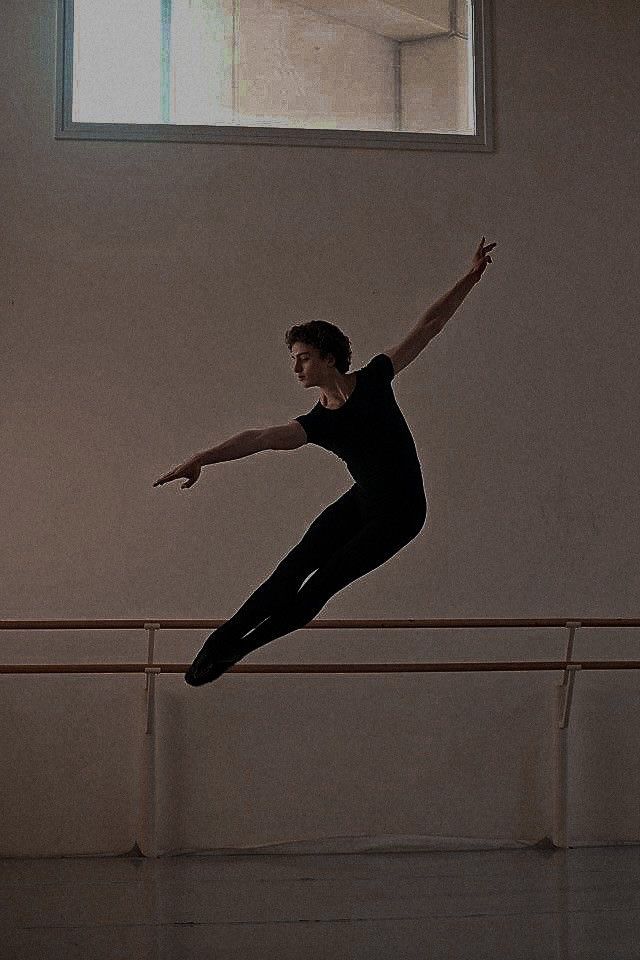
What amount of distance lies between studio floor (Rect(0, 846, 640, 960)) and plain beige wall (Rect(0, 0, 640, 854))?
0.22 meters

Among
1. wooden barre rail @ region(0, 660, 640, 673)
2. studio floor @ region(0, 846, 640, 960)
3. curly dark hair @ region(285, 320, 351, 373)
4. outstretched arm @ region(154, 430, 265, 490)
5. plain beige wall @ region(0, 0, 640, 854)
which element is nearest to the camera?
outstretched arm @ region(154, 430, 265, 490)

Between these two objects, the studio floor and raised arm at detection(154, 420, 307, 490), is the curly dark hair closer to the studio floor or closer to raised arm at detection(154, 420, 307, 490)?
raised arm at detection(154, 420, 307, 490)

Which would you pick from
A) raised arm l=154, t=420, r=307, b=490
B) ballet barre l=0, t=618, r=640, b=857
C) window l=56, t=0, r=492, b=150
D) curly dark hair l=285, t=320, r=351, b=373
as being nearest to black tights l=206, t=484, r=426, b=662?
raised arm l=154, t=420, r=307, b=490

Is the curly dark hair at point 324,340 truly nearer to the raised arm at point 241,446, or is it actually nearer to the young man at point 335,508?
the young man at point 335,508

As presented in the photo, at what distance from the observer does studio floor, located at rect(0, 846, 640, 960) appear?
3.11m

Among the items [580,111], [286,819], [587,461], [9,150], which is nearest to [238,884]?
[286,819]

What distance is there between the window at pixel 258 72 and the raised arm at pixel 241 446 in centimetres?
190

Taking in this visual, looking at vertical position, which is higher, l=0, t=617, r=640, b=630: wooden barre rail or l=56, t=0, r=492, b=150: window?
l=56, t=0, r=492, b=150: window

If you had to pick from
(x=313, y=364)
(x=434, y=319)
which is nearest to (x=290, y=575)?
(x=313, y=364)

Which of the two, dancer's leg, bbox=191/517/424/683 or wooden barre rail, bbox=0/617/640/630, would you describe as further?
wooden barre rail, bbox=0/617/640/630

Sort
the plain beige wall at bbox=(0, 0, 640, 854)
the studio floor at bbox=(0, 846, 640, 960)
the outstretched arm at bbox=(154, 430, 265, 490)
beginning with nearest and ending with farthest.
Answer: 1. the outstretched arm at bbox=(154, 430, 265, 490)
2. the studio floor at bbox=(0, 846, 640, 960)
3. the plain beige wall at bbox=(0, 0, 640, 854)

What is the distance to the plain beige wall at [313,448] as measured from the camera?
14.7 feet

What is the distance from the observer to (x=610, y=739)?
15.2 ft

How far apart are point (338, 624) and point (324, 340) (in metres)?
1.36
